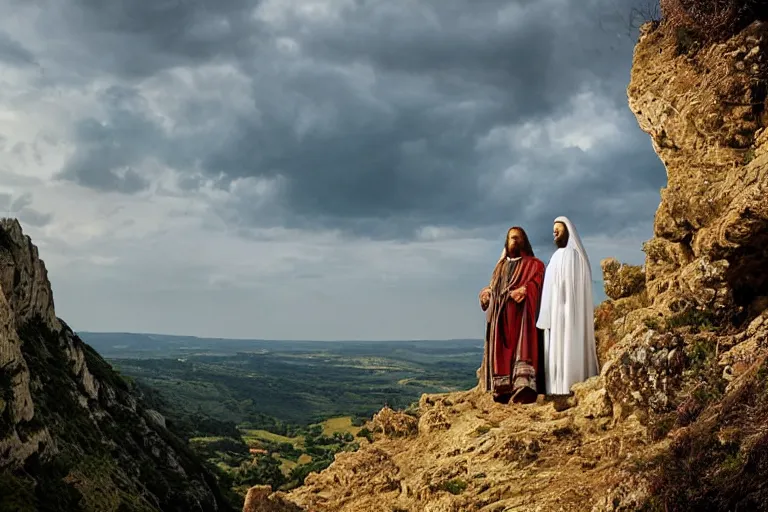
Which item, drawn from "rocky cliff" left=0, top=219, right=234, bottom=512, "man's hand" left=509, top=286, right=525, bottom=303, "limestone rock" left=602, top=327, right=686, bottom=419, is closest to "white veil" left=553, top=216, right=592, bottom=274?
"man's hand" left=509, top=286, right=525, bottom=303

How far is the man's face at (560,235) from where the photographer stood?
50.6 ft

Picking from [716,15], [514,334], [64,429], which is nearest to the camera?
[716,15]

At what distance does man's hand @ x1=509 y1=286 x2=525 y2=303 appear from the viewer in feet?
50.8

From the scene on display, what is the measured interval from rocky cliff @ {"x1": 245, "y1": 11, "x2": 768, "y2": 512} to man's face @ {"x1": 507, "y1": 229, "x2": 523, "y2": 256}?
2754 millimetres

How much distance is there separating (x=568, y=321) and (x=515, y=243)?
2.78m

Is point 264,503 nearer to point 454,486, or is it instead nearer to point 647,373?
point 454,486

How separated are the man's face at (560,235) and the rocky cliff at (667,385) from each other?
1.97m

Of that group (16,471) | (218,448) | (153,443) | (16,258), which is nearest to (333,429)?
(218,448)

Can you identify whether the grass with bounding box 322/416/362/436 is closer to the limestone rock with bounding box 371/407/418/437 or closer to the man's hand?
the limestone rock with bounding box 371/407/418/437

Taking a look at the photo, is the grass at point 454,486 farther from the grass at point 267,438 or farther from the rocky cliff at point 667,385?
the grass at point 267,438

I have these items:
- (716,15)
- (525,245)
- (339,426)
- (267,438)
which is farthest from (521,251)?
(339,426)

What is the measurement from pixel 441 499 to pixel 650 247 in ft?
25.7

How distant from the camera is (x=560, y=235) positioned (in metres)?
15.4

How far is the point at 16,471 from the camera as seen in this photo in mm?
18844
